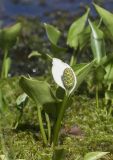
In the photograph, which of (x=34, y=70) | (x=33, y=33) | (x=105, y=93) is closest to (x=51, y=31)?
(x=105, y=93)

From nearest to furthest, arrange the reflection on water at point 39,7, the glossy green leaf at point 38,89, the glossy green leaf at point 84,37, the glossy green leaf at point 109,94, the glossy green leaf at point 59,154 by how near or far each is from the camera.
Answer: the glossy green leaf at point 59,154 → the glossy green leaf at point 38,89 → the glossy green leaf at point 109,94 → the glossy green leaf at point 84,37 → the reflection on water at point 39,7

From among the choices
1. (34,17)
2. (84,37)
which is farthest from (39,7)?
(84,37)

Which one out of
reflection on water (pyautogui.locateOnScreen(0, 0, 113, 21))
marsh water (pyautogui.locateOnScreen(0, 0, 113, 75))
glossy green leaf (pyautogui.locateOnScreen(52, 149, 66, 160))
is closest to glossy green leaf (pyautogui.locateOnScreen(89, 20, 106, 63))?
glossy green leaf (pyautogui.locateOnScreen(52, 149, 66, 160))

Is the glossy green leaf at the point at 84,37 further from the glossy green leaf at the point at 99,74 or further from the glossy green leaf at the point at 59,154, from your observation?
the glossy green leaf at the point at 59,154

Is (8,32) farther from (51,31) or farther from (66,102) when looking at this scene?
(66,102)

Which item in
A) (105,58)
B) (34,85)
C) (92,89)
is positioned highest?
(34,85)

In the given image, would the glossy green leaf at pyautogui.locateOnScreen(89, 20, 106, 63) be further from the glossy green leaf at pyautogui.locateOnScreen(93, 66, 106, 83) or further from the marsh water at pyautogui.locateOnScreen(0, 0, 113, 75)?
the marsh water at pyautogui.locateOnScreen(0, 0, 113, 75)

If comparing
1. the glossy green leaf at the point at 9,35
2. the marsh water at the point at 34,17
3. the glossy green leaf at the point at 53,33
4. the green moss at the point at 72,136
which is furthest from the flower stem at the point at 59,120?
the marsh water at the point at 34,17
